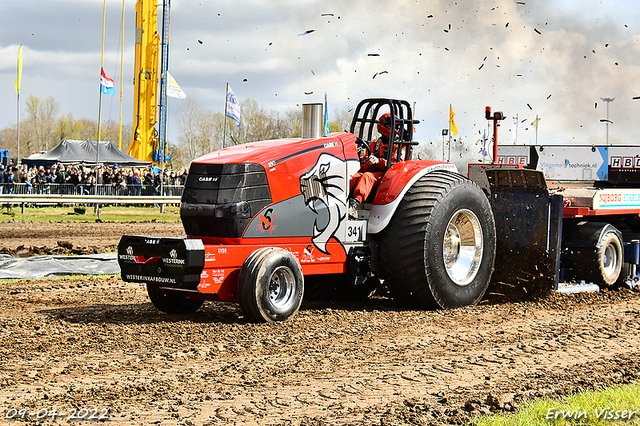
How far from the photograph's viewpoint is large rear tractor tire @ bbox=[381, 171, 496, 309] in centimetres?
729

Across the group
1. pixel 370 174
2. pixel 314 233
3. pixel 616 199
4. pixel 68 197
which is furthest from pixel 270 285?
pixel 68 197

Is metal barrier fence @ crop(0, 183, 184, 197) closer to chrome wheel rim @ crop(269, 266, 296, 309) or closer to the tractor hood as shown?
the tractor hood

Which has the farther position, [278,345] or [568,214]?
[568,214]

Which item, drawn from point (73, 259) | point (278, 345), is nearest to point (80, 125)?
point (73, 259)

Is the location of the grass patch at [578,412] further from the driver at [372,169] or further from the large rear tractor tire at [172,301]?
the large rear tractor tire at [172,301]

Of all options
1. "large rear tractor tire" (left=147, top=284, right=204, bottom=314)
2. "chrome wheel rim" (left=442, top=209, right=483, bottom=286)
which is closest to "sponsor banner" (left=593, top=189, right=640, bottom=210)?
"chrome wheel rim" (left=442, top=209, right=483, bottom=286)

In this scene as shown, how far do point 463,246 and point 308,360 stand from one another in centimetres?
334

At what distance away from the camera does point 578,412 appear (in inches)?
164

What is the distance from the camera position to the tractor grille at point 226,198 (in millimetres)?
6438

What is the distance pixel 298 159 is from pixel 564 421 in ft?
12.1

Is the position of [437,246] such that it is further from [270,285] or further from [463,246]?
[270,285]

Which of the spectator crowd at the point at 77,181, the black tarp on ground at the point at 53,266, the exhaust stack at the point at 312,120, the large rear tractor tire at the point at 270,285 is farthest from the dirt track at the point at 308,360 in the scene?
the spectator crowd at the point at 77,181

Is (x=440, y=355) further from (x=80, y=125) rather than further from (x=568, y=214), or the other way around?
(x=80, y=125)

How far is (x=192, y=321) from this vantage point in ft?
22.1
